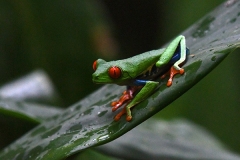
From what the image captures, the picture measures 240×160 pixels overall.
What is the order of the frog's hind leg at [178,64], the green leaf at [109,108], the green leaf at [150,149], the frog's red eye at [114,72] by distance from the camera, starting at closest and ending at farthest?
1. the green leaf at [109,108]
2. the frog's hind leg at [178,64]
3. the frog's red eye at [114,72]
4. the green leaf at [150,149]

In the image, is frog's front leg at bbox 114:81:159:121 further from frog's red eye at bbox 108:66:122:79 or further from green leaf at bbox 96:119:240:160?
green leaf at bbox 96:119:240:160

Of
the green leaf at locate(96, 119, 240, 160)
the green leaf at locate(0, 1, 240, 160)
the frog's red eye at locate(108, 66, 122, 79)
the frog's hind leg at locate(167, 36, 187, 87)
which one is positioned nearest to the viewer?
the green leaf at locate(0, 1, 240, 160)

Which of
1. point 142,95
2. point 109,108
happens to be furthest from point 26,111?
point 142,95

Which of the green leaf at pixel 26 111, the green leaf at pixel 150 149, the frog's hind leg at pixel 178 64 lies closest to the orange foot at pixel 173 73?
the frog's hind leg at pixel 178 64

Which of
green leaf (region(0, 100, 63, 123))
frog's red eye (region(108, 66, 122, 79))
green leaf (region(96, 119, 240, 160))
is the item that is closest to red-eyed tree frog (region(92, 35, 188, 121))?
frog's red eye (region(108, 66, 122, 79))

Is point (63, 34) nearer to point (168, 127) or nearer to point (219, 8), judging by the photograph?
point (168, 127)

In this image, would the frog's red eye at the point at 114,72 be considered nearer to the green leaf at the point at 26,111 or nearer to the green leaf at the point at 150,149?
the green leaf at the point at 150,149
